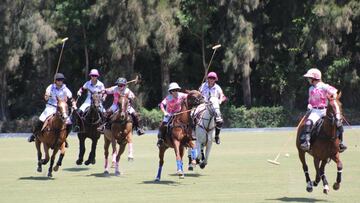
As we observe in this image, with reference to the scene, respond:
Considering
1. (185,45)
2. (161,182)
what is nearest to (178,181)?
(161,182)

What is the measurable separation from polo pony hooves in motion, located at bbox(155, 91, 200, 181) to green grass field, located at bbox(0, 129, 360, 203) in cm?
39

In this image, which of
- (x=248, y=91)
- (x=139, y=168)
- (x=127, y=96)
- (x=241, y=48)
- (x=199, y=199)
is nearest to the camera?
(x=199, y=199)

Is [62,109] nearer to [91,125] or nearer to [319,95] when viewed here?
[91,125]

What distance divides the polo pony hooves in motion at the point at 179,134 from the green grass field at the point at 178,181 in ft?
1.28

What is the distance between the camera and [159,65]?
51750 mm

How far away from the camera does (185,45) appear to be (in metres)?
51.2

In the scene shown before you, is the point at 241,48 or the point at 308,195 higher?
the point at 241,48

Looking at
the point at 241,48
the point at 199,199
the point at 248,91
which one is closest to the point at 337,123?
the point at 199,199

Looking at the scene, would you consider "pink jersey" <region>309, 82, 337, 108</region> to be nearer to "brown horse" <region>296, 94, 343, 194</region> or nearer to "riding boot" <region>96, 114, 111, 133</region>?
"brown horse" <region>296, 94, 343, 194</region>

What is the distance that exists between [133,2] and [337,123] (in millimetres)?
32958

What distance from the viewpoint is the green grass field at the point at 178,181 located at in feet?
47.5

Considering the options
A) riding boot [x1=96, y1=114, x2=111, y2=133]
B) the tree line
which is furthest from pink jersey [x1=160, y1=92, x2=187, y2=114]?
the tree line

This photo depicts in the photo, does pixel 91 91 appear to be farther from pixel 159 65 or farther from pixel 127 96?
pixel 159 65

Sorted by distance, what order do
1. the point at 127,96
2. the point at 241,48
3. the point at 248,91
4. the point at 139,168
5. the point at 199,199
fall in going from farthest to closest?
the point at 248,91 < the point at 241,48 < the point at 139,168 < the point at 127,96 < the point at 199,199
